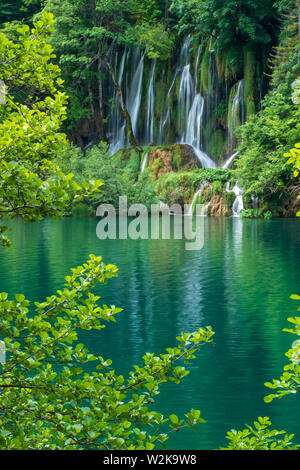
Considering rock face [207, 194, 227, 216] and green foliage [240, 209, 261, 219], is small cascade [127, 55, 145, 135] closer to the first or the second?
rock face [207, 194, 227, 216]

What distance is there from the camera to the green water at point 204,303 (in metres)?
6.55

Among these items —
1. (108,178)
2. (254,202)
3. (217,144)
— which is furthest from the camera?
(217,144)

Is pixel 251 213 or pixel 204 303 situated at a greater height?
pixel 251 213

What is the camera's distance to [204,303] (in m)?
12.1

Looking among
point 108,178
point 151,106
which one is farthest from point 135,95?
point 108,178

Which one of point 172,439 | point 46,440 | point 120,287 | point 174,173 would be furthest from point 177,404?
point 174,173

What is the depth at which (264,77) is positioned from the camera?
1543 inches

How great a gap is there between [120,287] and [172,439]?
28.0ft

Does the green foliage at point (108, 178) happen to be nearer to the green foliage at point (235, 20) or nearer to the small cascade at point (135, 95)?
the small cascade at point (135, 95)

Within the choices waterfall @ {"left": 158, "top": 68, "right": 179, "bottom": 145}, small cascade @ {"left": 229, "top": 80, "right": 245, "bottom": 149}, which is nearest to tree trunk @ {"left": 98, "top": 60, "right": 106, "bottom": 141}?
waterfall @ {"left": 158, "top": 68, "right": 179, "bottom": 145}

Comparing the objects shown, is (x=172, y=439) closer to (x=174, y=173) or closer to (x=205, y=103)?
(x=174, y=173)

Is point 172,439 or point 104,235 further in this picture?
point 104,235

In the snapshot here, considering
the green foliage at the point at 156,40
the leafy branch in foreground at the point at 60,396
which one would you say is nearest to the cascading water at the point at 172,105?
the green foliage at the point at 156,40

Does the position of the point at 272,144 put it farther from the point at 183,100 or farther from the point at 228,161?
the point at 183,100
